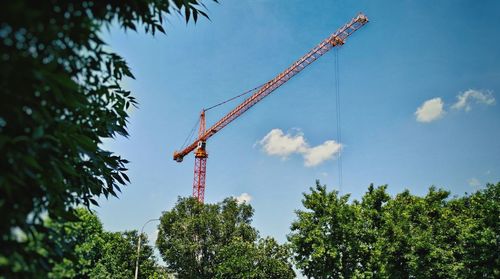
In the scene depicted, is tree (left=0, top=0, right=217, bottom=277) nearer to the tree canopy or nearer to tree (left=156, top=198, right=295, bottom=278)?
the tree canopy

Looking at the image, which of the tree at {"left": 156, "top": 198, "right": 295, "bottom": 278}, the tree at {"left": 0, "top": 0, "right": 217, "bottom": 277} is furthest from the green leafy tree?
the tree at {"left": 0, "top": 0, "right": 217, "bottom": 277}

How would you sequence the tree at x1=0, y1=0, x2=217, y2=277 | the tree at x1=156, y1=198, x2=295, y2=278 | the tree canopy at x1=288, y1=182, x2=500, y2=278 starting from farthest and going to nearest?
the tree at x1=156, y1=198, x2=295, y2=278 < the tree canopy at x1=288, y1=182, x2=500, y2=278 < the tree at x1=0, y1=0, x2=217, y2=277

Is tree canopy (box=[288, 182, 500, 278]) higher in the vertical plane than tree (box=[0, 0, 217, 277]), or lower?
higher

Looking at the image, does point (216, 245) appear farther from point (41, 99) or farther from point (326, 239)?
point (41, 99)

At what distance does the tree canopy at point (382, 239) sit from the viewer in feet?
93.7

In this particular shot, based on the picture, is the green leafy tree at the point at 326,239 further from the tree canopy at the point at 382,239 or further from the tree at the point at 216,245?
the tree at the point at 216,245

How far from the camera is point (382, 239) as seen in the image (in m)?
30.6

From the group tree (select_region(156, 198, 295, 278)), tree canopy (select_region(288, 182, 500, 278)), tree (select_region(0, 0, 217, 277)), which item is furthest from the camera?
tree (select_region(156, 198, 295, 278))

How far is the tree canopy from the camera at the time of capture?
2855 centimetres

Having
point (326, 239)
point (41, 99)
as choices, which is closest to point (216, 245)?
point (326, 239)

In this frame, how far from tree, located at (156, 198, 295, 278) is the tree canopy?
1571cm

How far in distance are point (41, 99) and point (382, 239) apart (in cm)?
2968

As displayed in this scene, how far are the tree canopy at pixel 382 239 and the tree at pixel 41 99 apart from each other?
25800mm

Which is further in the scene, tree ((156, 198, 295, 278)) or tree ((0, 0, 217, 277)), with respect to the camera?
tree ((156, 198, 295, 278))
